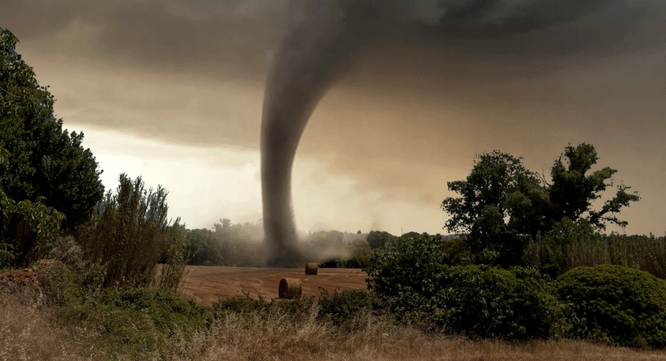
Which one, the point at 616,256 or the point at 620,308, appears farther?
the point at 616,256

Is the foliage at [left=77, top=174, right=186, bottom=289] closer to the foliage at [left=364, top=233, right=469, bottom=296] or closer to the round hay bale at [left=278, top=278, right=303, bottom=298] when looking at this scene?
the round hay bale at [left=278, top=278, right=303, bottom=298]

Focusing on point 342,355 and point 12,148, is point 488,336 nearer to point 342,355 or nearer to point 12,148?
point 342,355

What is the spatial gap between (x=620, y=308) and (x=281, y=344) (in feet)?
27.7

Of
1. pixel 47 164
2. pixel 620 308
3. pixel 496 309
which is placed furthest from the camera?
pixel 47 164

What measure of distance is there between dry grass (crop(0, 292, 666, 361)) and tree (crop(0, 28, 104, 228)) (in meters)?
6.47

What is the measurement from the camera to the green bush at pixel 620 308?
11.4 meters

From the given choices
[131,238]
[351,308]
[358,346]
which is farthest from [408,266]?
[131,238]

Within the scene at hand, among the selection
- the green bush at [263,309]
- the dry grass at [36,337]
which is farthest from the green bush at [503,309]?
the dry grass at [36,337]

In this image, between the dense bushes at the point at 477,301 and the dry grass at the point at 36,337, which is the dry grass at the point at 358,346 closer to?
the dense bushes at the point at 477,301

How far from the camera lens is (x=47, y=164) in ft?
52.0

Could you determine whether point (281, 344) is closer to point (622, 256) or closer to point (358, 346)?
point (358, 346)

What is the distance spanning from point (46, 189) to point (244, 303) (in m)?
8.97

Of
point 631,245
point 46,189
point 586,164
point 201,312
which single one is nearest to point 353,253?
point 586,164

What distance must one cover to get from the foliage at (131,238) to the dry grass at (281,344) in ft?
12.3
